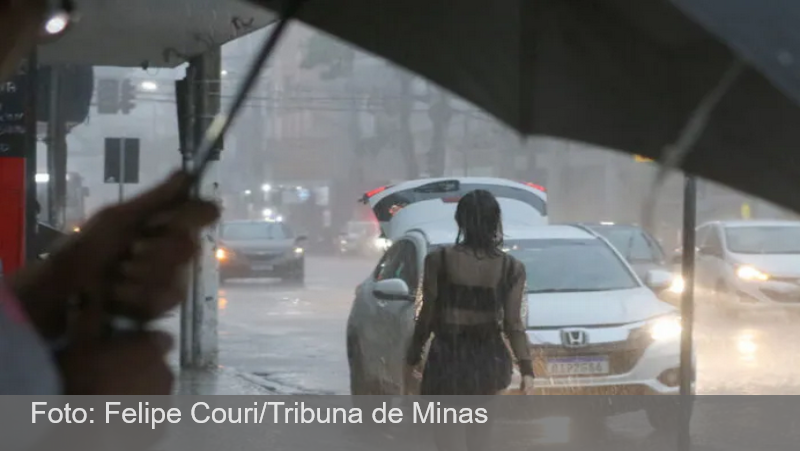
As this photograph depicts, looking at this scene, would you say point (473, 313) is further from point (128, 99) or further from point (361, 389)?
point (361, 389)

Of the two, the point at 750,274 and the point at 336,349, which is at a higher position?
the point at 750,274

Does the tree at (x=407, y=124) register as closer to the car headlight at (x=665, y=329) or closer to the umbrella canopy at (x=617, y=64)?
the umbrella canopy at (x=617, y=64)

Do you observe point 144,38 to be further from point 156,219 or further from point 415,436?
point 415,436

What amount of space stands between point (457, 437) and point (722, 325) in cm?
695

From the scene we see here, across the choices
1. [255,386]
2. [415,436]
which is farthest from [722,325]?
[415,436]

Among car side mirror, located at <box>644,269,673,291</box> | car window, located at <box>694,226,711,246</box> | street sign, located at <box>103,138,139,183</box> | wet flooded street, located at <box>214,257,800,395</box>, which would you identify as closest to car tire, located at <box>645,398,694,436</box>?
car side mirror, located at <box>644,269,673,291</box>

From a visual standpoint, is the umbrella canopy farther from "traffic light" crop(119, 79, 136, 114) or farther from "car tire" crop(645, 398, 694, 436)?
"car tire" crop(645, 398, 694, 436)

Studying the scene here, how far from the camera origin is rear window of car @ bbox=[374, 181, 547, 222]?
5863mm

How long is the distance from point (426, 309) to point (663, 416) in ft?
7.23

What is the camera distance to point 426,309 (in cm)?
589

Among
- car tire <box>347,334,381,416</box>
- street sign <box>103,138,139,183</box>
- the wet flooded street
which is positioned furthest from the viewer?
the wet flooded street

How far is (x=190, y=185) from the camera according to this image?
5.64 feet

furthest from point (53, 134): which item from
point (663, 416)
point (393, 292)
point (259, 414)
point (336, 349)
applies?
point (336, 349)

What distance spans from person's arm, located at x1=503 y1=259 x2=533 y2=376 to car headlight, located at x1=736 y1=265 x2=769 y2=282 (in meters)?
3.30
